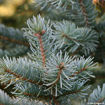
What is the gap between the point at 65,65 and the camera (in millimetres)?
529

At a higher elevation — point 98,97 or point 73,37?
point 73,37

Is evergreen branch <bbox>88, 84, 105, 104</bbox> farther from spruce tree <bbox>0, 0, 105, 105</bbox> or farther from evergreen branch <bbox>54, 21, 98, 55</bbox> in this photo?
evergreen branch <bbox>54, 21, 98, 55</bbox>

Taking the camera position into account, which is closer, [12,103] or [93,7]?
[12,103]

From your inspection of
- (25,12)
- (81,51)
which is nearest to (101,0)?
(81,51)

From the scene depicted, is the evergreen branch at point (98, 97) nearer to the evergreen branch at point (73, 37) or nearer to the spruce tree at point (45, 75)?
the spruce tree at point (45, 75)

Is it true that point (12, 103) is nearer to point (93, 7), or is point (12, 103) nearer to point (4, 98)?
point (4, 98)

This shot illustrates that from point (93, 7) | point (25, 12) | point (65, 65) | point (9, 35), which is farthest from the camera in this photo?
point (25, 12)

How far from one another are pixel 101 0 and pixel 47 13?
0.92ft

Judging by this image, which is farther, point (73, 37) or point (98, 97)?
point (73, 37)

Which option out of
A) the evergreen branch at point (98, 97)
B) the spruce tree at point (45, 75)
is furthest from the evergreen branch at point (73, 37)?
the evergreen branch at point (98, 97)

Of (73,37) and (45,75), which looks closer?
(45,75)

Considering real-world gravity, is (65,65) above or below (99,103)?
above

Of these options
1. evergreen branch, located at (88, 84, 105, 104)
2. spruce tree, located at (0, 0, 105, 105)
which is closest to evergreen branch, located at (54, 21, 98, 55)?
spruce tree, located at (0, 0, 105, 105)

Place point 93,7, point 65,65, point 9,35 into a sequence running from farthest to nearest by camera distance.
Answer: point 9,35, point 93,7, point 65,65
